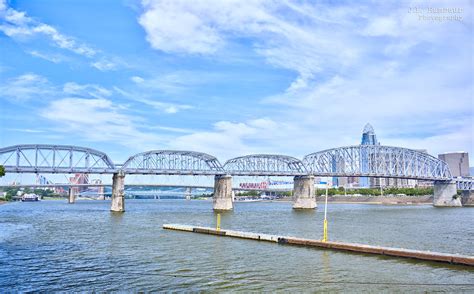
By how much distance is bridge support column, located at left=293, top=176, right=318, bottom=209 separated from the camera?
475 ft

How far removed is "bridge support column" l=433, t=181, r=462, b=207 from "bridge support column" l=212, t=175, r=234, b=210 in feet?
310

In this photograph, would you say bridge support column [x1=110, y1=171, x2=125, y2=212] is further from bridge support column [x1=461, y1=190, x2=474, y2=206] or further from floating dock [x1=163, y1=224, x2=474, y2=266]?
bridge support column [x1=461, y1=190, x2=474, y2=206]

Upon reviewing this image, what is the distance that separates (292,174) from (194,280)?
133278 millimetres

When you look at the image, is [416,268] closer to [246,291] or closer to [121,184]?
[246,291]

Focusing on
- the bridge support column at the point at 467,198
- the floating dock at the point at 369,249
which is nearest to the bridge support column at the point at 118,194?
the floating dock at the point at 369,249

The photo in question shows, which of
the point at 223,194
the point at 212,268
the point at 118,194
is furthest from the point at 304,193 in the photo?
the point at 212,268

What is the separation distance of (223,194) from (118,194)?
34.5 meters

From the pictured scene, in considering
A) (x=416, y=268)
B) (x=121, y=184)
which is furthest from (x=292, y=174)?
(x=416, y=268)

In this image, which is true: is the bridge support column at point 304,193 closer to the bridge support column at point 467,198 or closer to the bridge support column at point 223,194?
the bridge support column at point 223,194

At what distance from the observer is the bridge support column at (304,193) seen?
145 metres

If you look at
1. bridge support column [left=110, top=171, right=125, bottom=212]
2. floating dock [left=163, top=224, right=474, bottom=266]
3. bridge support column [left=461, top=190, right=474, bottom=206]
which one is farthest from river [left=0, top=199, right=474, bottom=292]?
bridge support column [left=461, top=190, right=474, bottom=206]

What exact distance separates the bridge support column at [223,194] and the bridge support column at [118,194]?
29.7 metres

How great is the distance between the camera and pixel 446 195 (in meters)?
181

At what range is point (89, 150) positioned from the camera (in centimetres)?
13025
